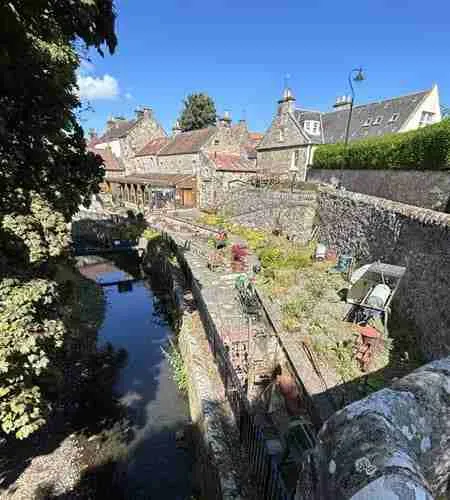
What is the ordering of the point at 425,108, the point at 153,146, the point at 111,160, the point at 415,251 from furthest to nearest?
the point at 111,160 < the point at 153,146 < the point at 425,108 < the point at 415,251

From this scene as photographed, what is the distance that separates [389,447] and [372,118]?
2710 centimetres

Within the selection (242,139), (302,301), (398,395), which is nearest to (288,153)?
(242,139)

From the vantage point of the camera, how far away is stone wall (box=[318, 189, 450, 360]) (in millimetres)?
7809

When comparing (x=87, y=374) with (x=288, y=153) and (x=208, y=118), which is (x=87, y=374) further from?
(x=208, y=118)

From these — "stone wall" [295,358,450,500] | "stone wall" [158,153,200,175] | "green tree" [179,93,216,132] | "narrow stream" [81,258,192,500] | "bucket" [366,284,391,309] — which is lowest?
"narrow stream" [81,258,192,500]

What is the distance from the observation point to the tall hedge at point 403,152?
11.7 meters

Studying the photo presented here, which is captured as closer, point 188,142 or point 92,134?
point 188,142

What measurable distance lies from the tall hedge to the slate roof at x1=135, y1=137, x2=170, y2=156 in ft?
68.8

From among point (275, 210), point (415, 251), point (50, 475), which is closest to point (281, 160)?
point (275, 210)

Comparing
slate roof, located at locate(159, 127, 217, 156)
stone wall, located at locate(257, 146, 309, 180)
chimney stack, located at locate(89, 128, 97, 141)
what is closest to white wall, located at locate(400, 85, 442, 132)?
stone wall, located at locate(257, 146, 309, 180)

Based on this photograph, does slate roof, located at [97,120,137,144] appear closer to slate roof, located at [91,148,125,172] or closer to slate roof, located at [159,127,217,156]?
slate roof, located at [91,148,125,172]

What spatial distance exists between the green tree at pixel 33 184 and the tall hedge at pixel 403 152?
1232 centimetres

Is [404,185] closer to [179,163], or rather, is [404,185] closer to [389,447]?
[389,447]

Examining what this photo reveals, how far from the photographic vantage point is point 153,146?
116 feet
